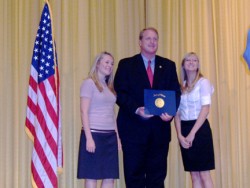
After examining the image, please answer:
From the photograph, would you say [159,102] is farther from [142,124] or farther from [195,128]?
[195,128]

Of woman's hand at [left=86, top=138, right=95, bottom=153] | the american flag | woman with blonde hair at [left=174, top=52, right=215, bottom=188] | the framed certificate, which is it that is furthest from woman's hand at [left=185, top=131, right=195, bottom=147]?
the american flag

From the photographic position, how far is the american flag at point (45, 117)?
4082mm

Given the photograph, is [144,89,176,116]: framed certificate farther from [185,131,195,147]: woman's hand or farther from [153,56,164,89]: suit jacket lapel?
[185,131,195,147]: woman's hand

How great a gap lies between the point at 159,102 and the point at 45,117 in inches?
45.9

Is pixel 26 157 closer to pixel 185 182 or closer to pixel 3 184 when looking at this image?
pixel 3 184

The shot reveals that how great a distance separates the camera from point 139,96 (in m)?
3.89

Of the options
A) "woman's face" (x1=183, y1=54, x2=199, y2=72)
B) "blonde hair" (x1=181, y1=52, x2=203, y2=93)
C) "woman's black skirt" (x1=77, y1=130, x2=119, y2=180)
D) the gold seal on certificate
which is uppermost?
"woman's face" (x1=183, y1=54, x2=199, y2=72)

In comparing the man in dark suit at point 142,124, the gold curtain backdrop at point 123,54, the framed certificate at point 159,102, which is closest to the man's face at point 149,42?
the man in dark suit at point 142,124

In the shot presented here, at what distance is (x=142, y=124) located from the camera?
12.6ft

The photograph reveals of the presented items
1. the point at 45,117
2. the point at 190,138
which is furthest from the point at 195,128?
the point at 45,117

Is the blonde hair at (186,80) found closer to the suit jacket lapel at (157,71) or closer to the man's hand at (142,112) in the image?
the suit jacket lapel at (157,71)

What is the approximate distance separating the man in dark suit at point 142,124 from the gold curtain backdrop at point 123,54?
4.53 ft

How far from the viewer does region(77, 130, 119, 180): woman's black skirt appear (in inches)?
152

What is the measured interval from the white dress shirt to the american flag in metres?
1.30
